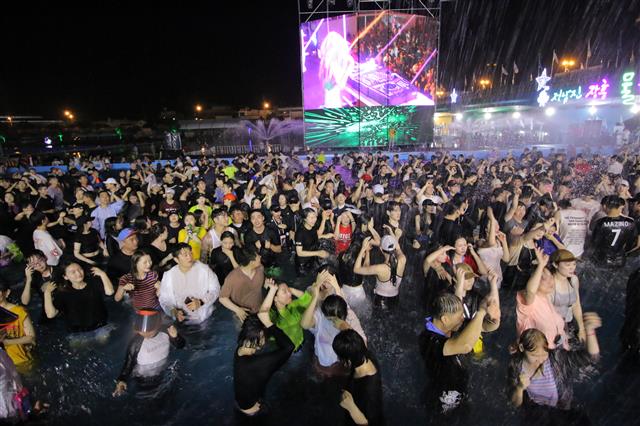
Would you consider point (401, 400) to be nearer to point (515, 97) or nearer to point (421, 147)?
point (421, 147)

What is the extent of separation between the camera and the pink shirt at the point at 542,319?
3188 mm

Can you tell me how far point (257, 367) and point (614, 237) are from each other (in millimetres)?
5409

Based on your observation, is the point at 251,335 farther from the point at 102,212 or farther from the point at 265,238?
the point at 102,212

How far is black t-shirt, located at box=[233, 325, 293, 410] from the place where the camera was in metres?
2.94

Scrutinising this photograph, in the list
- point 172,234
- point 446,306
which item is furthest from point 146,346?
point 446,306

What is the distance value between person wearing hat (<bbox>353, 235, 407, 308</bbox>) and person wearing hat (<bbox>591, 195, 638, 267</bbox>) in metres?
3.01

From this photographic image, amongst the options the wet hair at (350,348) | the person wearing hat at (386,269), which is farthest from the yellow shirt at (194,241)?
the wet hair at (350,348)

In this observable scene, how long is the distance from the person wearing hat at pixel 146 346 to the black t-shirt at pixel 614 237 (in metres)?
5.89

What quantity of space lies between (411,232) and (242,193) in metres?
4.34

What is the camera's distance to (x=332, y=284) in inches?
139

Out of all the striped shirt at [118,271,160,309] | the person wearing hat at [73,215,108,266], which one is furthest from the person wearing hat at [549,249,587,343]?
the person wearing hat at [73,215,108,266]

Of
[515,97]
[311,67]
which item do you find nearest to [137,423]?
[311,67]

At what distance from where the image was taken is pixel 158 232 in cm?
557

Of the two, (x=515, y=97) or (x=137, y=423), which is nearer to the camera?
(x=137, y=423)
